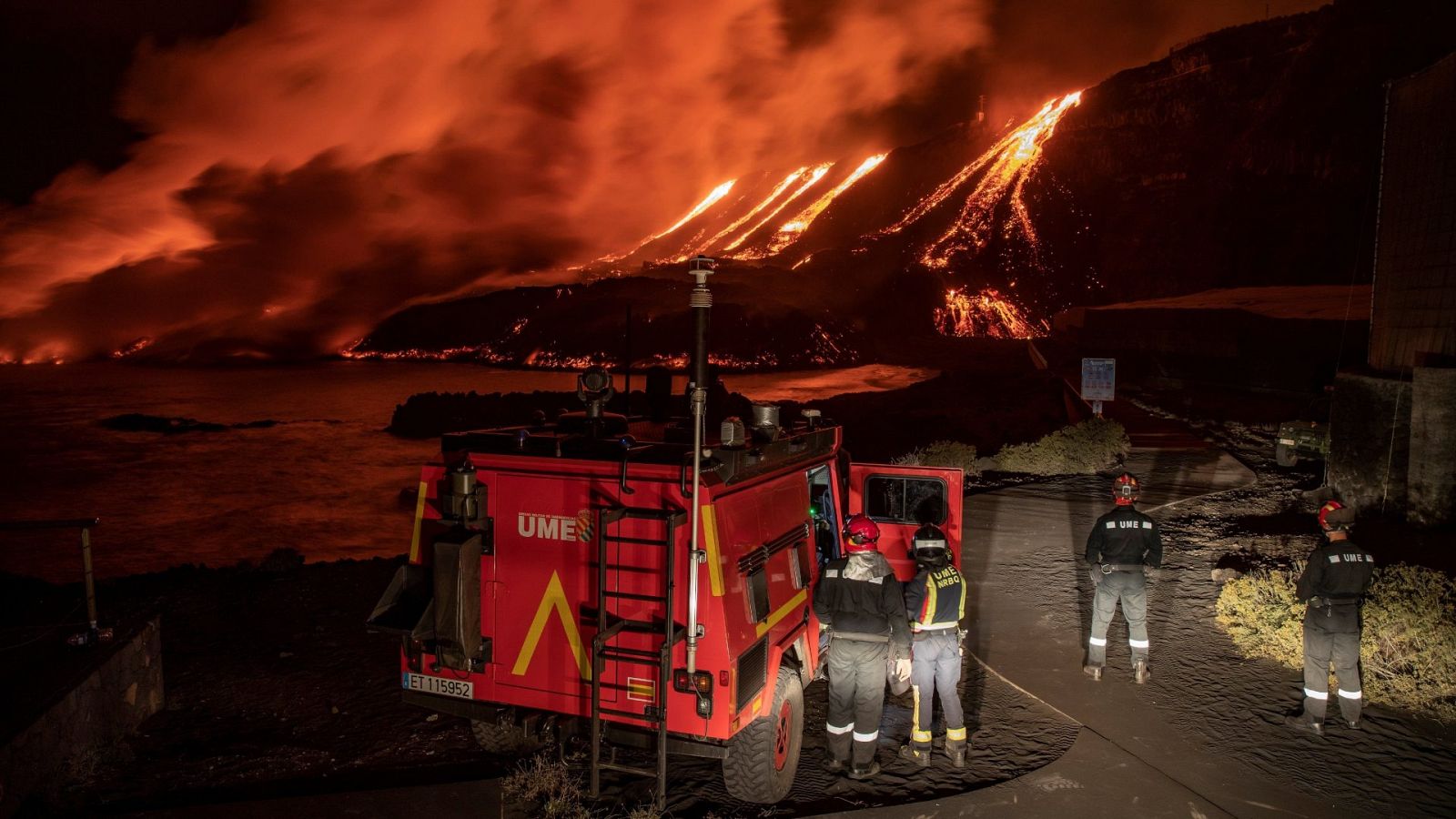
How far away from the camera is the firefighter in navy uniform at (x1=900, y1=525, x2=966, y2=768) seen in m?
6.18

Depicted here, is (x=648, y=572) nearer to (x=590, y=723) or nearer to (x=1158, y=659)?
(x=590, y=723)

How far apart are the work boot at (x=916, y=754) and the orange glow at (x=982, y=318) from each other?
140233 mm

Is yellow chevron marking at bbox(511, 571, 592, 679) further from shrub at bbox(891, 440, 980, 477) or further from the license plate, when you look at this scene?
shrub at bbox(891, 440, 980, 477)

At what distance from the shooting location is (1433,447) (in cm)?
1332

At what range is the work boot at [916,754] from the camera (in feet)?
20.2

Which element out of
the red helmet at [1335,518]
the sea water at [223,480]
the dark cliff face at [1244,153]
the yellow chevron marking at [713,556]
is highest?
the dark cliff face at [1244,153]

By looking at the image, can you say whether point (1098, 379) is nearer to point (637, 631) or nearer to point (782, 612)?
point (782, 612)

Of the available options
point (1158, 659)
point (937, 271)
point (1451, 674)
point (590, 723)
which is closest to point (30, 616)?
point (590, 723)

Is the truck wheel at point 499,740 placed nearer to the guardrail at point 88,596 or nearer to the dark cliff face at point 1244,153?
the guardrail at point 88,596

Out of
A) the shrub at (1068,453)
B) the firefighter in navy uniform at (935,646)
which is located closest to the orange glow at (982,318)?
the shrub at (1068,453)

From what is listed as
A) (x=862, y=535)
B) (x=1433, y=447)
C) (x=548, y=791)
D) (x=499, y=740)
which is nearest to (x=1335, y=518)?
(x=862, y=535)

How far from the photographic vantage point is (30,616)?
9.79 m

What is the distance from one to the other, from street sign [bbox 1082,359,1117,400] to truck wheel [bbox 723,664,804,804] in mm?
19616

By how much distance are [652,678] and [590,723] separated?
499mm
